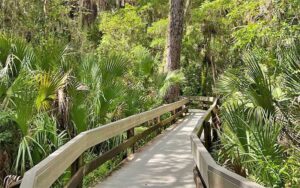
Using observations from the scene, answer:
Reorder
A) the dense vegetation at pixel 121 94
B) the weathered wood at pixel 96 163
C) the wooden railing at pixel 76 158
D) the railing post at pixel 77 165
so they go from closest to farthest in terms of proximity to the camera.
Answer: the wooden railing at pixel 76 158
the weathered wood at pixel 96 163
the railing post at pixel 77 165
the dense vegetation at pixel 121 94

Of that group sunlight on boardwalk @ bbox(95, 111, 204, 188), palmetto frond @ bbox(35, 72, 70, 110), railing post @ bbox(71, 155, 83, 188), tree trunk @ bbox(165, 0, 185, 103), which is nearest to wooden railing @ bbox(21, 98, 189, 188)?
railing post @ bbox(71, 155, 83, 188)

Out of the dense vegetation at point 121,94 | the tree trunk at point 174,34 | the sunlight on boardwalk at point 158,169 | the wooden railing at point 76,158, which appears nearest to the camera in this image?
the wooden railing at point 76,158

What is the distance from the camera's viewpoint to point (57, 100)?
8.00 m

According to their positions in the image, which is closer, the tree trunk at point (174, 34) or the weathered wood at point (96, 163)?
the weathered wood at point (96, 163)

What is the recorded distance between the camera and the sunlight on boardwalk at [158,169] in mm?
6403

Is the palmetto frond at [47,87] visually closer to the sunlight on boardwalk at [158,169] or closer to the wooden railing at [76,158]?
the wooden railing at [76,158]

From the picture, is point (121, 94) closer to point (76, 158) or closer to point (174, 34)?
point (76, 158)

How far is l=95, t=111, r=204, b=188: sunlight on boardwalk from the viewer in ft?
21.0

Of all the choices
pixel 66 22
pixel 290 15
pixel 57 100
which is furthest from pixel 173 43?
pixel 57 100

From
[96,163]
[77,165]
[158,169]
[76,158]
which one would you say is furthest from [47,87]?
[158,169]

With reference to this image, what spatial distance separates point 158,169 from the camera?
7488mm

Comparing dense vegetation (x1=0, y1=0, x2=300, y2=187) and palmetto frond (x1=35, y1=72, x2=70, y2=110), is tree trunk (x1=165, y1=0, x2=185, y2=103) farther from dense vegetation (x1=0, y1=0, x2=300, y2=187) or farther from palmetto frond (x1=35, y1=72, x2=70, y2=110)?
palmetto frond (x1=35, y1=72, x2=70, y2=110)

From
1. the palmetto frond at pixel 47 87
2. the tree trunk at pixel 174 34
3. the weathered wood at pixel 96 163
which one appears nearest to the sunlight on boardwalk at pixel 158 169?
the weathered wood at pixel 96 163

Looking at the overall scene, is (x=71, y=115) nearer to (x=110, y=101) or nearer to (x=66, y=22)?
(x=110, y=101)
